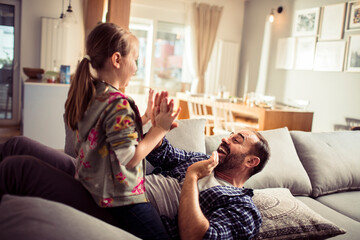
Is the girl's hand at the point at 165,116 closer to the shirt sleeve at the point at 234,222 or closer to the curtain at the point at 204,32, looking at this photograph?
the shirt sleeve at the point at 234,222

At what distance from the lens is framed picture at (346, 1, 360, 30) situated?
477cm

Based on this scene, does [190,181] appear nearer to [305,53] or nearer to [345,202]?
[345,202]

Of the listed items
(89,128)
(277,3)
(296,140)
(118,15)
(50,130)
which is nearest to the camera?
(89,128)

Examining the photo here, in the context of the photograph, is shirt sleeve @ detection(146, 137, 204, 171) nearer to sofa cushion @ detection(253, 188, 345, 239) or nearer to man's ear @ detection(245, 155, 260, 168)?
man's ear @ detection(245, 155, 260, 168)

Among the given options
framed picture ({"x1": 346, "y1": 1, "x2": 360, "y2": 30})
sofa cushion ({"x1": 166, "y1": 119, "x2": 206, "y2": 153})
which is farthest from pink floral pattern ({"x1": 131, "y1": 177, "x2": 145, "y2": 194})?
framed picture ({"x1": 346, "y1": 1, "x2": 360, "y2": 30})

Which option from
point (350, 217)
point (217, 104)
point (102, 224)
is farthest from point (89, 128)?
point (217, 104)

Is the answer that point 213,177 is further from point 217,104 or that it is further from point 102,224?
point 217,104

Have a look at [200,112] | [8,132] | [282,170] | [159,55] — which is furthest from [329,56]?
[8,132]

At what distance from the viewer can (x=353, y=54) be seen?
480 centimetres

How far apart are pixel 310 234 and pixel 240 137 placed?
53 centimetres

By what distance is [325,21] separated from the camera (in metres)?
5.27

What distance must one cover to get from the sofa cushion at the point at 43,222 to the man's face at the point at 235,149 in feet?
2.43

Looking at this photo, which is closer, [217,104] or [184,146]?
[184,146]

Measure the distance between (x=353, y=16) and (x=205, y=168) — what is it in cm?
Answer: 453
